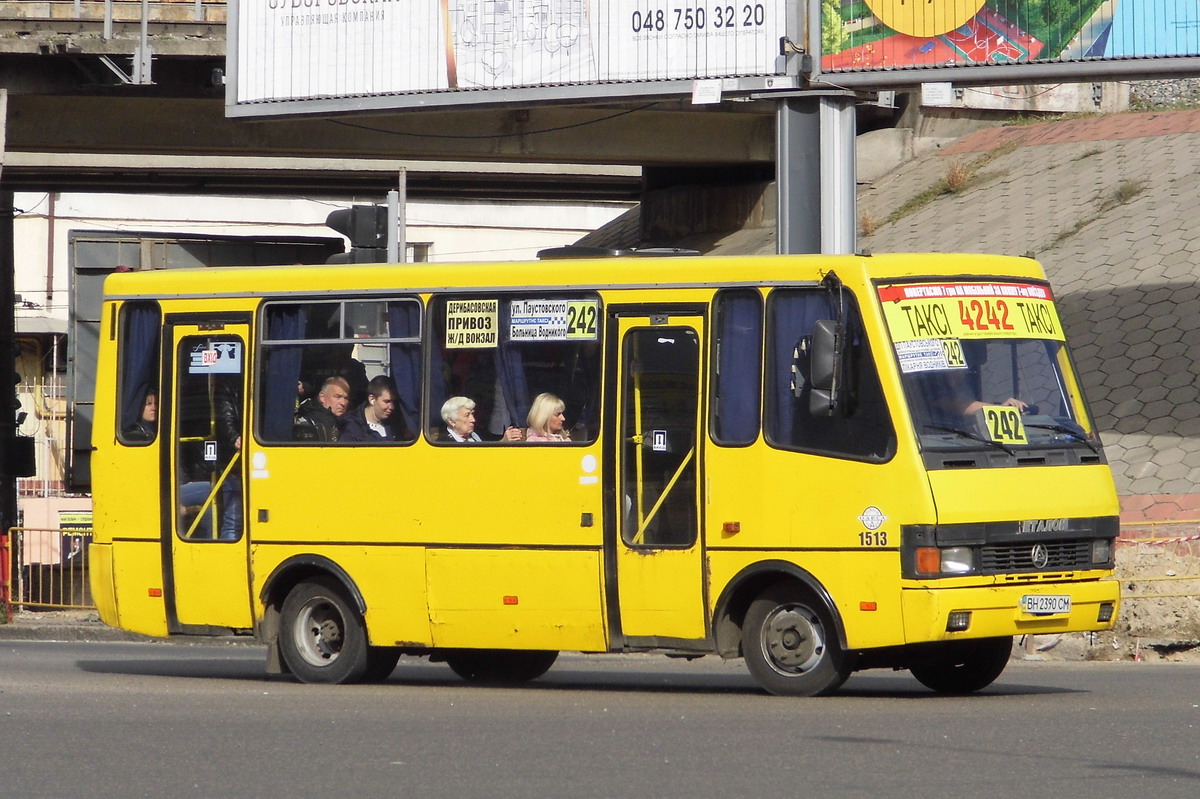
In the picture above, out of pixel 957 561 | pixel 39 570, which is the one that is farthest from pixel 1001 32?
pixel 39 570

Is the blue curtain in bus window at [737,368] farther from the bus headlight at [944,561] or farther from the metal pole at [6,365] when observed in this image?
the metal pole at [6,365]

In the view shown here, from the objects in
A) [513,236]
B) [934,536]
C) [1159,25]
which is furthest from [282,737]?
[513,236]

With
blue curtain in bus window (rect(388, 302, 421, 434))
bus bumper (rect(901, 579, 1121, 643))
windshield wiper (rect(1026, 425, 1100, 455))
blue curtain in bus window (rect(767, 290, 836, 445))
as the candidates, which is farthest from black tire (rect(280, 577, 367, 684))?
windshield wiper (rect(1026, 425, 1100, 455))

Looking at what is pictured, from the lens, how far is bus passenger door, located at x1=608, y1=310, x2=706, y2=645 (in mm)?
11938

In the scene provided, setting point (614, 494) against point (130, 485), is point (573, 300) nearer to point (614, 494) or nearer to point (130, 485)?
point (614, 494)

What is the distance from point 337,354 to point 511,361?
4.39 ft

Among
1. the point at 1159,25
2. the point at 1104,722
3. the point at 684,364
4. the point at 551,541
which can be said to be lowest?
the point at 1104,722

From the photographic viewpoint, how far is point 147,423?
13883 mm

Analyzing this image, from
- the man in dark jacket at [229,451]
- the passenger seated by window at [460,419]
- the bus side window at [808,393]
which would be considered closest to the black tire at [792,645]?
the bus side window at [808,393]

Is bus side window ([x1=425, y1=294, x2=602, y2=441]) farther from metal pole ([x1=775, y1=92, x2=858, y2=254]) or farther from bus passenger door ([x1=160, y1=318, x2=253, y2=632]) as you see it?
metal pole ([x1=775, y1=92, x2=858, y2=254])

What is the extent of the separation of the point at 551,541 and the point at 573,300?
1.49m

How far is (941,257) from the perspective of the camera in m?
11.9

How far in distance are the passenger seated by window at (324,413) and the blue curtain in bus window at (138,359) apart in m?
1.25

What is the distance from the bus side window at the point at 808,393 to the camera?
11406mm
